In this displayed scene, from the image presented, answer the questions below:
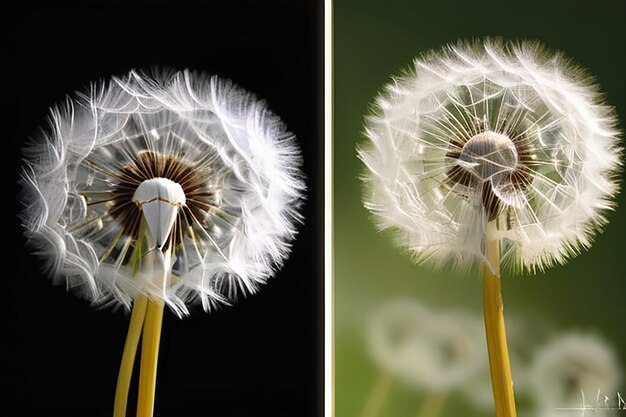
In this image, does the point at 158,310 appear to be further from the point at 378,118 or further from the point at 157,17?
the point at 157,17

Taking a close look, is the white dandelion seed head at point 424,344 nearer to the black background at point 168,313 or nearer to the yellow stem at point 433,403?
the yellow stem at point 433,403

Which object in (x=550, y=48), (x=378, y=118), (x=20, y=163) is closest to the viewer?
(x=378, y=118)

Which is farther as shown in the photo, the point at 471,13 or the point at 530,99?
the point at 471,13

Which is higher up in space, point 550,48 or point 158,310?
point 550,48

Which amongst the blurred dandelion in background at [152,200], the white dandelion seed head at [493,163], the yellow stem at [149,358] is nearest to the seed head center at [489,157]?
the white dandelion seed head at [493,163]

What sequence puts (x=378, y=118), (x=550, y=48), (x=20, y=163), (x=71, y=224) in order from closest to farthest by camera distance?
1. (x=71, y=224)
2. (x=378, y=118)
3. (x=20, y=163)
4. (x=550, y=48)

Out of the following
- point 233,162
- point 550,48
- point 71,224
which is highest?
point 550,48

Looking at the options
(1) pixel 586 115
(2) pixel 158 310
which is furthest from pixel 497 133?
(2) pixel 158 310

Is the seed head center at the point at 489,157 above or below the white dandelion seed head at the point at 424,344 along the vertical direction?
above
